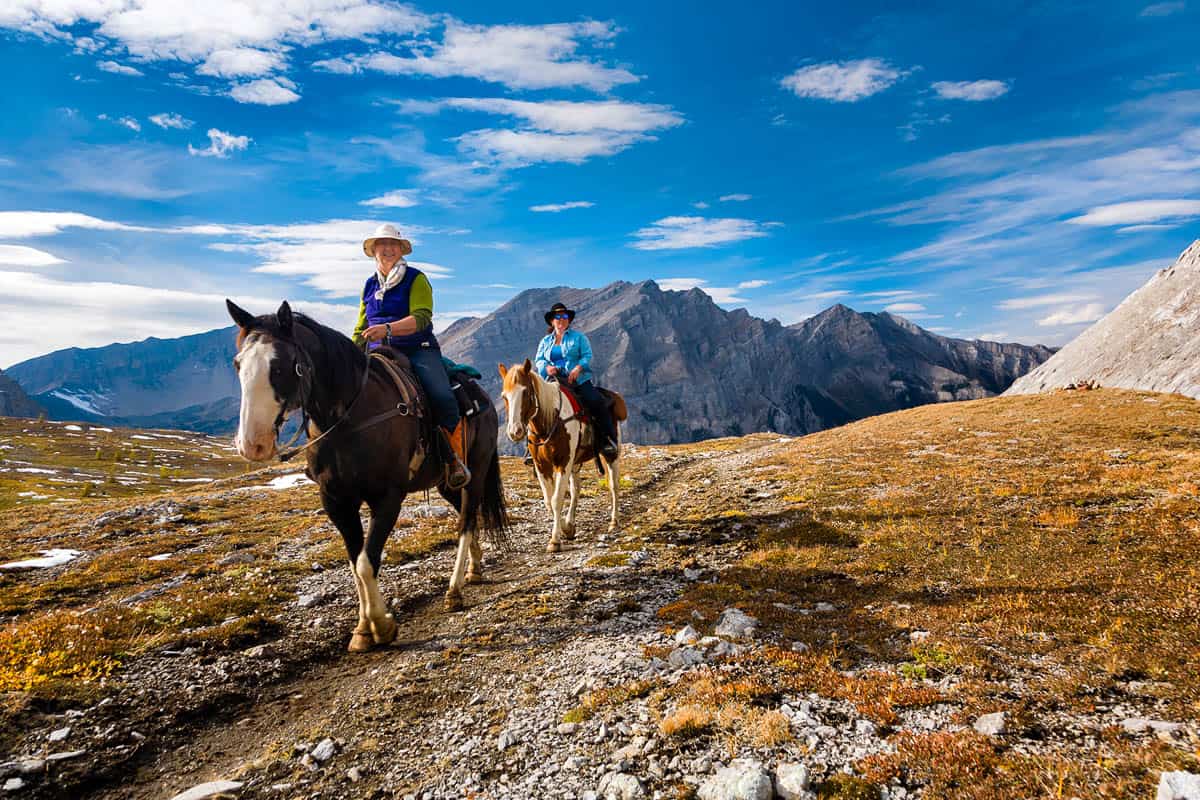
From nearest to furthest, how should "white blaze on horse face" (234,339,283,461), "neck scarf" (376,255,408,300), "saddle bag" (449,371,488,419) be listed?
"white blaze on horse face" (234,339,283,461) → "neck scarf" (376,255,408,300) → "saddle bag" (449,371,488,419)

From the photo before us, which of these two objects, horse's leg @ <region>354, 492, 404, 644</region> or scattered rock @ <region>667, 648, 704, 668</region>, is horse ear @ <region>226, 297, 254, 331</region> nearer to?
horse's leg @ <region>354, 492, 404, 644</region>

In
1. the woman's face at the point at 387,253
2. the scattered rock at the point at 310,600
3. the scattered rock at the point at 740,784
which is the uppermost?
the woman's face at the point at 387,253

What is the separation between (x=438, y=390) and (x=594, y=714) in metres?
6.25

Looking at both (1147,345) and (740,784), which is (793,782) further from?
(1147,345)

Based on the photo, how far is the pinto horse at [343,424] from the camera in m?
6.31

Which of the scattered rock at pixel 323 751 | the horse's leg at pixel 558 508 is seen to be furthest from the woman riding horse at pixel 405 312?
the scattered rock at pixel 323 751

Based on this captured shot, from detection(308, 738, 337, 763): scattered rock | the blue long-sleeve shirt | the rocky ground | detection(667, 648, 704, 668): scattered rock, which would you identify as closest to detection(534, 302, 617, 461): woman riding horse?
the blue long-sleeve shirt

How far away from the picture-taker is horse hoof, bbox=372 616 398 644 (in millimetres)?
8422

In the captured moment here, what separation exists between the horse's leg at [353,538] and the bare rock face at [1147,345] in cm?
5064

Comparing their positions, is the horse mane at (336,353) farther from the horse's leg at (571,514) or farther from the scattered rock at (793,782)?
the horse's leg at (571,514)

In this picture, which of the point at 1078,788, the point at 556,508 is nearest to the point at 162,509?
the point at 556,508

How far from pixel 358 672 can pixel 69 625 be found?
522 centimetres

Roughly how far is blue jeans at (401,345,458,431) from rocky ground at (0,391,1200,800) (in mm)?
3665

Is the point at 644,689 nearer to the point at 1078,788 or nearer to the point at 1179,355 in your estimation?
the point at 1078,788
